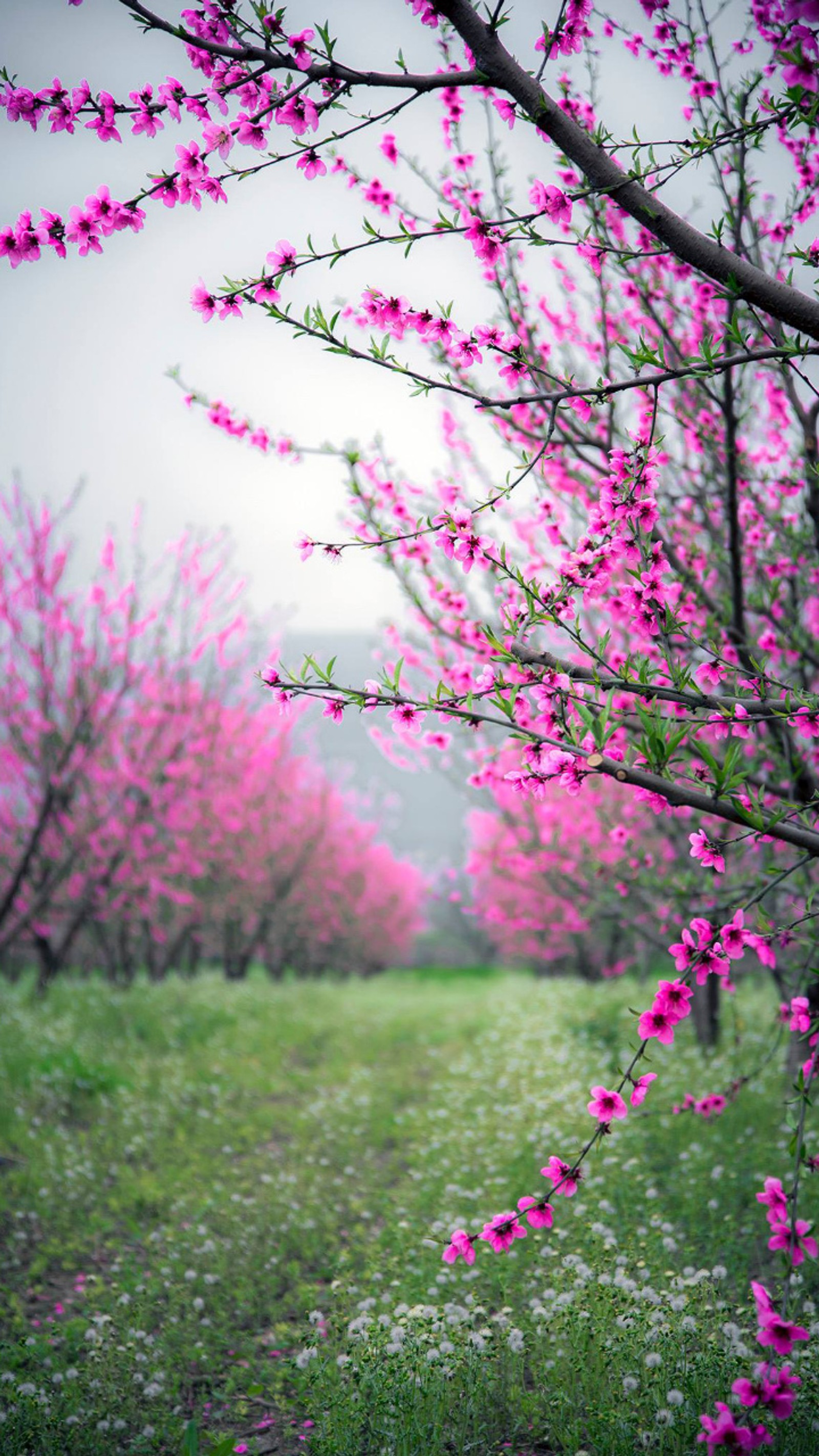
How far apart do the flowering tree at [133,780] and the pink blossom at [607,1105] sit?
25.5 feet

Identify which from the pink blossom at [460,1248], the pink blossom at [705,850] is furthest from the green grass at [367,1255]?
the pink blossom at [705,850]

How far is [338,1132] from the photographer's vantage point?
6.98 meters

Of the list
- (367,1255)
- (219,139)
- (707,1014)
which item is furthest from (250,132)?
(707,1014)

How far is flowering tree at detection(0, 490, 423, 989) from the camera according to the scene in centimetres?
1025

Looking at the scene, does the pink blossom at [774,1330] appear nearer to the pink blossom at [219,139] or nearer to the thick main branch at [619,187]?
the thick main branch at [619,187]

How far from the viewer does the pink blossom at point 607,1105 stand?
8.27ft

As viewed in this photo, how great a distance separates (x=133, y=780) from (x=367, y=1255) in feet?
29.5

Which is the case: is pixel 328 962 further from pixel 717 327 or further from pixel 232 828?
pixel 717 327

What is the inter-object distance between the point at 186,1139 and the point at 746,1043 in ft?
17.1

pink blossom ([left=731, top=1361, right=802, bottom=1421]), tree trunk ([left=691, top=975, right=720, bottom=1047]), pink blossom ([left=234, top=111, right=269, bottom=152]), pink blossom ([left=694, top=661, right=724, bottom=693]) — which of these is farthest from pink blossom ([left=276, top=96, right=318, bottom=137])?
tree trunk ([left=691, top=975, right=720, bottom=1047])

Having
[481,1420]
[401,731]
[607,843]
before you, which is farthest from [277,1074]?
[401,731]

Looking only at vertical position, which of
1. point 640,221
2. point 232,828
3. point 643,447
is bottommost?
point 232,828

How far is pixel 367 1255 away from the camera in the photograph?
4.72m

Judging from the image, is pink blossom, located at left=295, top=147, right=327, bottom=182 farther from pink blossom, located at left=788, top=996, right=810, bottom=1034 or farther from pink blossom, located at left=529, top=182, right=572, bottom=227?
pink blossom, located at left=788, top=996, right=810, bottom=1034
